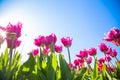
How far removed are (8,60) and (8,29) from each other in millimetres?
489

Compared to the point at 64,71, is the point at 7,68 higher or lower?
higher

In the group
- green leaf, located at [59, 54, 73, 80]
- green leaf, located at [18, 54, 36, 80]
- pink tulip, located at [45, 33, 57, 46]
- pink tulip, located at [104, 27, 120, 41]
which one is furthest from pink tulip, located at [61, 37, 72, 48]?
green leaf, located at [59, 54, 73, 80]

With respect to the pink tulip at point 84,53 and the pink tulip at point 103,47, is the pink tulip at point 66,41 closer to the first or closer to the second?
the pink tulip at point 103,47

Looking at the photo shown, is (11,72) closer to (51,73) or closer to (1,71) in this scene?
(1,71)

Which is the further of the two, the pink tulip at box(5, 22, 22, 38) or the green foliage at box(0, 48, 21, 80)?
the pink tulip at box(5, 22, 22, 38)

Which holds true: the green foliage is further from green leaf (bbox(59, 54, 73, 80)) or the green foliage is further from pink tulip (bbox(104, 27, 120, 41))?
pink tulip (bbox(104, 27, 120, 41))

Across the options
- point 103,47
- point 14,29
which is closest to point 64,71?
point 14,29

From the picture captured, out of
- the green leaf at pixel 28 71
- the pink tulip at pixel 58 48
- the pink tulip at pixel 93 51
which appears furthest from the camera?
the pink tulip at pixel 93 51

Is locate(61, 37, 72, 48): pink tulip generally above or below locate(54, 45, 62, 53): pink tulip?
above

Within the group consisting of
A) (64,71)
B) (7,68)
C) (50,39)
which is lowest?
(64,71)

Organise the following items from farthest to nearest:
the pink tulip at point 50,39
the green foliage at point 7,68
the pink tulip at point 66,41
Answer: the pink tulip at point 66,41 < the pink tulip at point 50,39 < the green foliage at point 7,68

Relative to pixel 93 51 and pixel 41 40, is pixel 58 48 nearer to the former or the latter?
pixel 93 51

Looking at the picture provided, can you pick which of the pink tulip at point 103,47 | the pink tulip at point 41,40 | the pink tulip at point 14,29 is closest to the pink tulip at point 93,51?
the pink tulip at point 103,47

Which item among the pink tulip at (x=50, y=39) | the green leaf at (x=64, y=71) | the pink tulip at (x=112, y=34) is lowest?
the green leaf at (x=64, y=71)
